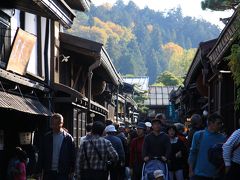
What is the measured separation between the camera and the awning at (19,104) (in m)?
11.0

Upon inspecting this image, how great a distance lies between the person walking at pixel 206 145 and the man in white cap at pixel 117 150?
418 cm

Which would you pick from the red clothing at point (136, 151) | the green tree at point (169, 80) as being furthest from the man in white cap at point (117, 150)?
the green tree at point (169, 80)

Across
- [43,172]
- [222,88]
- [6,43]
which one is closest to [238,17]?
[43,172]

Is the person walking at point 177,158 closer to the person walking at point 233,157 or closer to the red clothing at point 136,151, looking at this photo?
the red clothing at point 136,151

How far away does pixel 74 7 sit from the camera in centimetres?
2244

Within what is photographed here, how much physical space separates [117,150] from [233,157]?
6.06 m

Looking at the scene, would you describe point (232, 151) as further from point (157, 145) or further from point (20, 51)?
point (20, 51)

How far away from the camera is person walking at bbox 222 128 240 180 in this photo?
7883 mm

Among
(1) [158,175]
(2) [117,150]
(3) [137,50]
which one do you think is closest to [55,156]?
(1) [158,175]

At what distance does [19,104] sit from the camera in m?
12.4

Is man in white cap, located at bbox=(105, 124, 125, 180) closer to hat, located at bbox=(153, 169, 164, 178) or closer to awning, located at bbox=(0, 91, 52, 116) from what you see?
awning, located at bbox=(0, 91, 52, 116)

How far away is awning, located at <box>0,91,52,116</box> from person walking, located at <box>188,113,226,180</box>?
11.5 feet

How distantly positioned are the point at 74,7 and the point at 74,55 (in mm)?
2438

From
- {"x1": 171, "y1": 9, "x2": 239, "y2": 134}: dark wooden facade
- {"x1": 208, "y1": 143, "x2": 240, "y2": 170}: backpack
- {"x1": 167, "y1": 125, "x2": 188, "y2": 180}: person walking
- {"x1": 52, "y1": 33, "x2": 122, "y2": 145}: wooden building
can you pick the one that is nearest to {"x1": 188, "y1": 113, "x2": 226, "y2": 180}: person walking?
{"x1": 208, "y1": 143, "x2": 240, "y2": 170}: backpack
